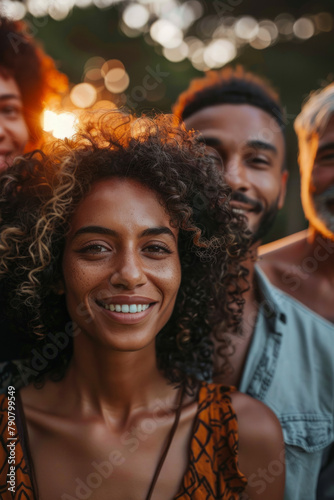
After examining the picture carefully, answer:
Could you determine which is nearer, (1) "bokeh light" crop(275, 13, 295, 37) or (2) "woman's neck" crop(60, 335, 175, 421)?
(2) "woman's neck" crop(60, 335, 175, 421)

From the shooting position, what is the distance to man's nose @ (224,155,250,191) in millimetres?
2486

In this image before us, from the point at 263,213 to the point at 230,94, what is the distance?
2.50 ft

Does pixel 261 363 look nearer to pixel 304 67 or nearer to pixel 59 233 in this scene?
pixel 59 233

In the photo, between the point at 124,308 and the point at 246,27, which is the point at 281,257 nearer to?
the point at 124,308

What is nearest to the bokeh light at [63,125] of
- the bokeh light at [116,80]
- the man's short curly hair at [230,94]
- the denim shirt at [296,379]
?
the man's short curly hair at [230,94]

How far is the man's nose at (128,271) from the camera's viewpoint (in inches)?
64.8

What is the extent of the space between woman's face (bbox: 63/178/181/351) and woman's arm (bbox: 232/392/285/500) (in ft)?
1.85

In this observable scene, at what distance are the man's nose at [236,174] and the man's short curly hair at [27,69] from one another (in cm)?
107

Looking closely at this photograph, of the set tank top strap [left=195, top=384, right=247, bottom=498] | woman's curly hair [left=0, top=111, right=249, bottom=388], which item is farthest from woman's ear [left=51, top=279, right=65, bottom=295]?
tank top strap [left=195, top=384, right=247, bottom=498]

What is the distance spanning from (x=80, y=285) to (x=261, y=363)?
47.4 inches

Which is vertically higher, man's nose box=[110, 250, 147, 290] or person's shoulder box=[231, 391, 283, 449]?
man's nose box=[110, 250, 147, 290]

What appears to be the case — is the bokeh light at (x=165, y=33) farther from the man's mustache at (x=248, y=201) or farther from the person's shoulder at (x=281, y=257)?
the man's mustache at (x=248, y=201)

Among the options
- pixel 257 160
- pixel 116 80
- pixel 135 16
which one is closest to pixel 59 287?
pixel 257 160

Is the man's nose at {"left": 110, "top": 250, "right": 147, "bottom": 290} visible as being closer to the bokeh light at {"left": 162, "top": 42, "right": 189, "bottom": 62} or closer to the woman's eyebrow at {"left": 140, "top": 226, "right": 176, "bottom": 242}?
the woman's eyebrow at {"left": 140, "top": 226, "right": 176, "bottom": 242}
